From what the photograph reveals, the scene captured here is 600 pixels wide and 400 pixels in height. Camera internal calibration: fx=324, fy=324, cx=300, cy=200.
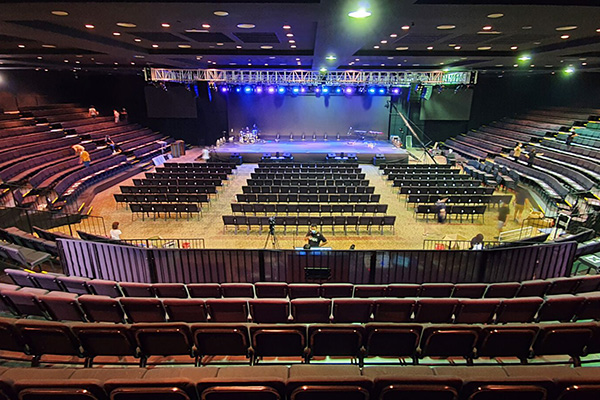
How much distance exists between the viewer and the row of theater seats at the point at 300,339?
4.17 m

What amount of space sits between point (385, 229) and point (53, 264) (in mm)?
10213

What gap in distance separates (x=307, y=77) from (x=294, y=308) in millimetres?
20141

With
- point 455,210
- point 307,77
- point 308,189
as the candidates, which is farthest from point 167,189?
point 307,77

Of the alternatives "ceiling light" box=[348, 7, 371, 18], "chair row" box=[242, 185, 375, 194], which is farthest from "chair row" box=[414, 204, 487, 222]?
Answer: "ceiling light" box=[348, 7, 371, 18]

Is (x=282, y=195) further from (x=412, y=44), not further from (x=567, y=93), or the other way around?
(x=567, y=93)

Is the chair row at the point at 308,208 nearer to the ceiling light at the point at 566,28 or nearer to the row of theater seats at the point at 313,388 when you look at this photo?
the ceiling light at the point at 566,28

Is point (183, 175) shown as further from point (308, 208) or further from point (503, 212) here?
point (503, 212)

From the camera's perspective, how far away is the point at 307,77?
73.5 feet

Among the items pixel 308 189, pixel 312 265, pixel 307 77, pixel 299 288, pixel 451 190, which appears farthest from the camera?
pixel 307 77

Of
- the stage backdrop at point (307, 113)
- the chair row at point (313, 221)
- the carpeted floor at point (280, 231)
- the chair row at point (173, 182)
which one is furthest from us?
the stage backdrop at point (307, 113)

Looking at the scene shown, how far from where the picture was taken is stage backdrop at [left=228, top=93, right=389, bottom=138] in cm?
3053

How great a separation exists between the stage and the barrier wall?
55.8ft

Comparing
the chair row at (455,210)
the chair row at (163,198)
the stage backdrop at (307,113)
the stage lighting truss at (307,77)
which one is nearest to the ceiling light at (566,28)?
the chair row at (455,210)

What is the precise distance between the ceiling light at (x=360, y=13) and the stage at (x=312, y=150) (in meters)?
18.9
